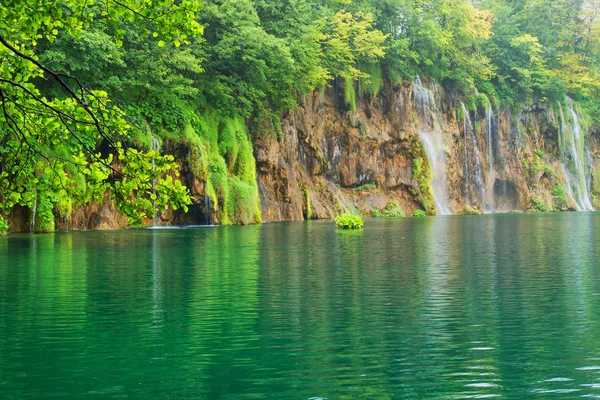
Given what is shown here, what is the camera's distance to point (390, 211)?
66000mm

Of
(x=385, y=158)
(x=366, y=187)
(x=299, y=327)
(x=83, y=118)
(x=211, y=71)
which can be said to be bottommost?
(x=299, y=327)

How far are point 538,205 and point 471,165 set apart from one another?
960 centimetres

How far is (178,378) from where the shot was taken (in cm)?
836

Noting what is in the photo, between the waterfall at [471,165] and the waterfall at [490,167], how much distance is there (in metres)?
1.37

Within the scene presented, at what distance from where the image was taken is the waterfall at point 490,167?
77250mm

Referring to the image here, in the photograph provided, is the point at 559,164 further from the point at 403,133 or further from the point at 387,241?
the point at 387,241

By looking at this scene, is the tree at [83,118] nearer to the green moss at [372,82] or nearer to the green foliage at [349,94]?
the green foliage at [349,94]

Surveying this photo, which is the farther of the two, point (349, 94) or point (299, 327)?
point (349, 94)

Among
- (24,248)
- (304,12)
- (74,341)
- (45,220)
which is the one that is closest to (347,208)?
(304,12)

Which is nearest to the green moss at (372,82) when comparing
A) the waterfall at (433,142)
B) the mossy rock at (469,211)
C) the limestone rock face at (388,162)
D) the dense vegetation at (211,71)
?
the dense vegetation at (211,71)

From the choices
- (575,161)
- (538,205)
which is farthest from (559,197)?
(575,161)

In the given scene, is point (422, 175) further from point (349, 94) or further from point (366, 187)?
point (349, 94)

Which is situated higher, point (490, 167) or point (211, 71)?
point (211, 71)

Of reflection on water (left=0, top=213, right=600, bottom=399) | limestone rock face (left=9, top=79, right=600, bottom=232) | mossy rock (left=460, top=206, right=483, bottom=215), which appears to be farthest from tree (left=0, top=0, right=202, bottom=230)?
mossy rock (left=460, top=206, right=483, bottom=215)
